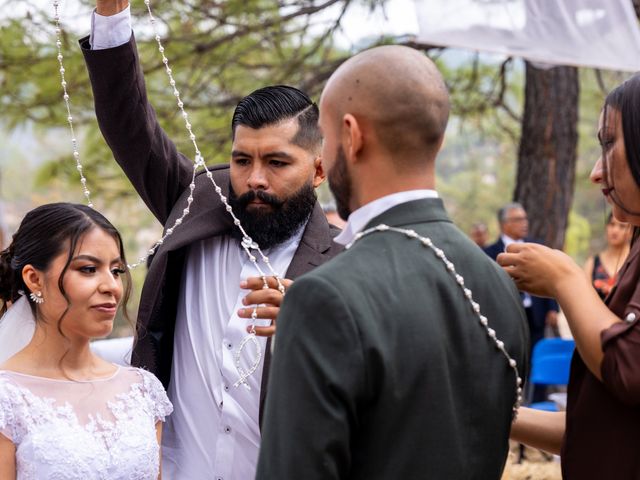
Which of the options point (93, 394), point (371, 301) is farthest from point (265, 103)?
point (371, 301)

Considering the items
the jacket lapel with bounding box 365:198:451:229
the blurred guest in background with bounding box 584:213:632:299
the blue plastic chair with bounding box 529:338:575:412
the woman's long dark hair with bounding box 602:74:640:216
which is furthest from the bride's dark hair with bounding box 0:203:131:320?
the blurred guest in background with bounding box 584:213:632:299

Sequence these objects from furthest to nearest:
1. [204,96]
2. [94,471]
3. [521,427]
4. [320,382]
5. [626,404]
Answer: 1. [204,96]
2. [94,471]
3. [521,427]
4. [626,404]
5. [320,382]

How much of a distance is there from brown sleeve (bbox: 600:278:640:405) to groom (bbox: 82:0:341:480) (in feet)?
4.15

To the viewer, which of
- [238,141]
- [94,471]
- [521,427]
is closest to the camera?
[521,427]

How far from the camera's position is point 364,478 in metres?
1.88

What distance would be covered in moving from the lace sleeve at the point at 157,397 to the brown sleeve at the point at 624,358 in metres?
1.59

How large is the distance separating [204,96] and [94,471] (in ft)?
21.1

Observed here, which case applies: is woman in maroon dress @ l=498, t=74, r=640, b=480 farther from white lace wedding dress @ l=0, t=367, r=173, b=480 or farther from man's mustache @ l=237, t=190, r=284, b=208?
white lace wedding dress @ l=0, t=367, r=173, b=480

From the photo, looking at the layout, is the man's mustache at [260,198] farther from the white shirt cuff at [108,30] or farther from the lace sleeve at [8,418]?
the lace sleeve at [8,418]

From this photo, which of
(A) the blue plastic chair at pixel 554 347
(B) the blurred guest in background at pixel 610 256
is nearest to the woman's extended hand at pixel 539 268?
(A) the blue plastic chair at pixel 554 347

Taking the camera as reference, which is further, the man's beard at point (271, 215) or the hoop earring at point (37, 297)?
the man's beard at point (271, 215)

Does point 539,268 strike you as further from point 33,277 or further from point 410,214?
point 33,277

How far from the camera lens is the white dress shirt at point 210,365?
3.04m

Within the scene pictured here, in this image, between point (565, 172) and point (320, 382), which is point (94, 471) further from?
point (565, 172)
